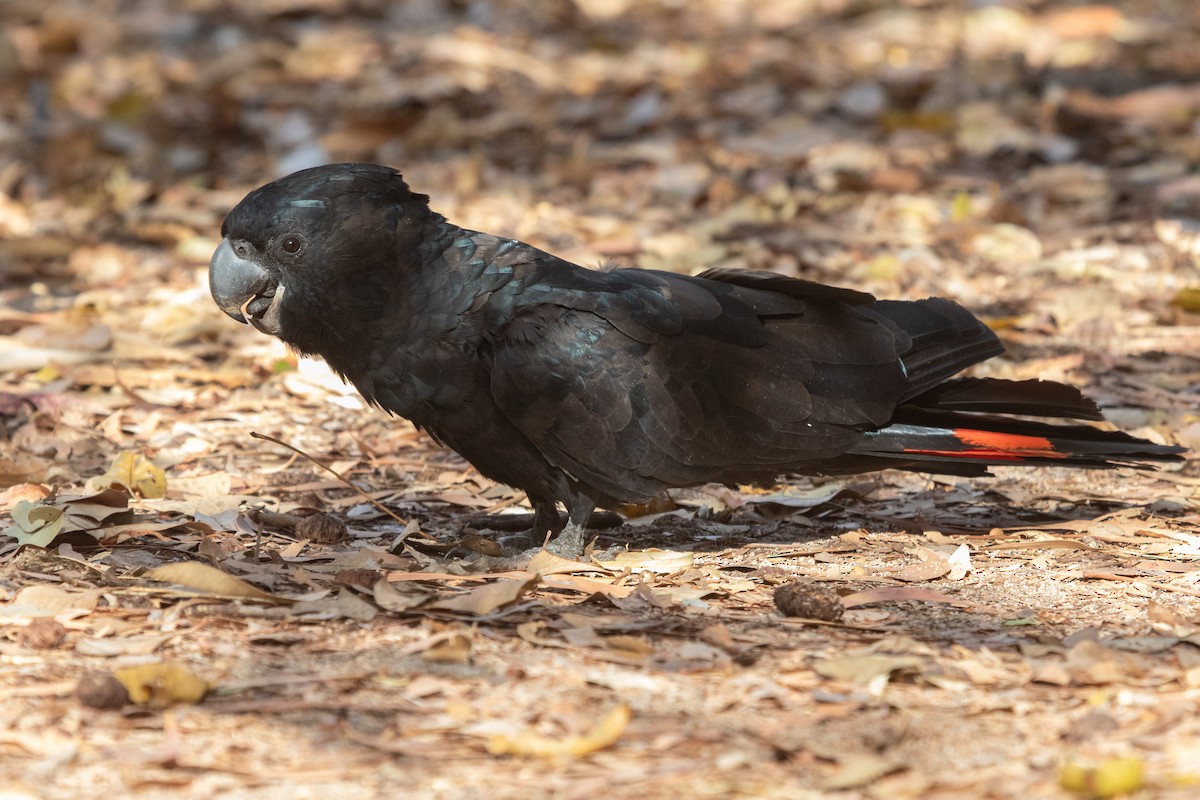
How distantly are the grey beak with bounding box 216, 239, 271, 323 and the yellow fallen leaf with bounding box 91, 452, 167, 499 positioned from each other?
659 millimetres

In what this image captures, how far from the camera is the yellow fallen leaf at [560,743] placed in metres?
2.40

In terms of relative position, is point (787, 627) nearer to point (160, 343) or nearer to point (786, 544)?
point (786, 544)

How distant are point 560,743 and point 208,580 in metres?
1.08

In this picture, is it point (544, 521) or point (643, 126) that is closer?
point (544, 521)

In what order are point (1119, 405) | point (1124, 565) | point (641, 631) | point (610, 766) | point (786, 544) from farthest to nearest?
point (1119, 405)
point (786, 544)
point (1124, 565)
point (641, 631)
point (610, 766)

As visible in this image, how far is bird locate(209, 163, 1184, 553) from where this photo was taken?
3.70 meters

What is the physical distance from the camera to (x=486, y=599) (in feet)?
10.1

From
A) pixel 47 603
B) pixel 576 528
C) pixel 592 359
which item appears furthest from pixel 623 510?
pixel 47 603

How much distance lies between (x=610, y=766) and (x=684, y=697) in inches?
13.3

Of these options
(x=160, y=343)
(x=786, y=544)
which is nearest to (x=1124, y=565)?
(x=786, y=544)

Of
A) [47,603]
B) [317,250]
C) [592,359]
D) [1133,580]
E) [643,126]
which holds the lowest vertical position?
[47,603]

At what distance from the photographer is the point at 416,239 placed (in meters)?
3.84

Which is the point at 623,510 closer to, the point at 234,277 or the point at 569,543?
the point at 569,543

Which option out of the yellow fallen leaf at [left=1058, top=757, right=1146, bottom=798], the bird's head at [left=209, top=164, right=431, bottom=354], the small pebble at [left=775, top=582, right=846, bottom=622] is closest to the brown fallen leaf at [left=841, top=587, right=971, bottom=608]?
the small pebble at [left=775, top=582, right=846, bottom=622]
